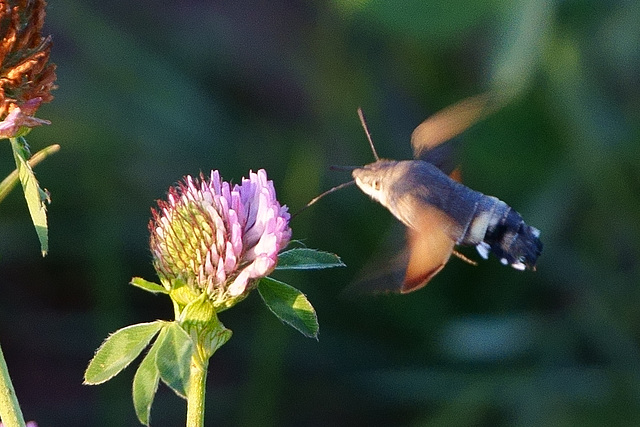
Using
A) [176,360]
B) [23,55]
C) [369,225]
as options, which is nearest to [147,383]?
[176,360]

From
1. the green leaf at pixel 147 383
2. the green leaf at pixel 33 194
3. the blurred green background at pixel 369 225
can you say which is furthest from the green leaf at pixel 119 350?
the blurred green background at pixel 369 225

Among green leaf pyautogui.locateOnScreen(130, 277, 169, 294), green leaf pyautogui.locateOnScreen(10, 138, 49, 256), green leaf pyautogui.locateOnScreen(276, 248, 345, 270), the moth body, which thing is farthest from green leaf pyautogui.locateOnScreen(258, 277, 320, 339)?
the moth body

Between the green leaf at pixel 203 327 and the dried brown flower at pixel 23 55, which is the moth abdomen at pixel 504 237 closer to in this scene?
the green leaf at pixel 203 327

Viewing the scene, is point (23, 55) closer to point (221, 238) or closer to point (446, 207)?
point (221, 238)

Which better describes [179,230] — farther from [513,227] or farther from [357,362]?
[357,362]

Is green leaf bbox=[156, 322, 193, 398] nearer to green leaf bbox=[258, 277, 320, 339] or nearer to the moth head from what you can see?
green leaf bbox=[258, 277, 320, 339]
